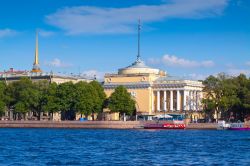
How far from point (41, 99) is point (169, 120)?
20.3m

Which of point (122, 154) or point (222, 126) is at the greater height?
point (222, 126)

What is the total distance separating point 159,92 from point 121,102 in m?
10.3

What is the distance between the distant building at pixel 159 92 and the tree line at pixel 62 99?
20.3 ft

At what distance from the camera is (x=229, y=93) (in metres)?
89.1

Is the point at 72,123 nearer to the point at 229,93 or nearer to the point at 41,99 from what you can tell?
the point at 41,99

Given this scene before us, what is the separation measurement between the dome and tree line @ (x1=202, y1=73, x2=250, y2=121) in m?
17.8

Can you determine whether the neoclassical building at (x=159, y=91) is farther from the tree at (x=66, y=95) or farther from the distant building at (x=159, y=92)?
the tree at (x=66, y=95)

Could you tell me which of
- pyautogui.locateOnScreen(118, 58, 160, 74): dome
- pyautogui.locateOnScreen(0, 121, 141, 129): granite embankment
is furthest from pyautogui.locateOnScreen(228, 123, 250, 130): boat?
pyautogui.locateOnScreen(118, 58, 160, 74): dome

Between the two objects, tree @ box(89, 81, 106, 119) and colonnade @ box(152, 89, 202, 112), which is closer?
tree @ box(89, 81, 106, 119)

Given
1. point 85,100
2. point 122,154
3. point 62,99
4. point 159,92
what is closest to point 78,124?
point 85,100

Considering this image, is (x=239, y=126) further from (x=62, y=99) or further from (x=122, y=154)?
(x=122, y=154)

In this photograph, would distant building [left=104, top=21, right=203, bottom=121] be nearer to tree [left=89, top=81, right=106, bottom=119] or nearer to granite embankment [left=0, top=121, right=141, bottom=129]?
tree [left=89, top=81, right=106, bottom=119]

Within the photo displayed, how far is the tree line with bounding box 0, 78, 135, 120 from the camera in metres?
95.6

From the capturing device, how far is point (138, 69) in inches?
4309
